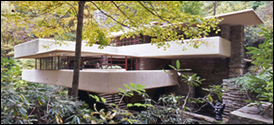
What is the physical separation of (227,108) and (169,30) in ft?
21.3

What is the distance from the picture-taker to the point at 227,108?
26.8ft

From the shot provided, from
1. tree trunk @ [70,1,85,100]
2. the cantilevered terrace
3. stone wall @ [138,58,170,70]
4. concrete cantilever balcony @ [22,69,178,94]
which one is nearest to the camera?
tree trunk @ [70,1,85,100]

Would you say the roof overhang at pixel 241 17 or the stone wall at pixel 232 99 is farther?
the stone wall at pixel 232 99

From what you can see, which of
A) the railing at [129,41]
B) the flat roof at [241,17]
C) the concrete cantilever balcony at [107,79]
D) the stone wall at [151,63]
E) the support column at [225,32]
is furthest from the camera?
the railing at [129,41]

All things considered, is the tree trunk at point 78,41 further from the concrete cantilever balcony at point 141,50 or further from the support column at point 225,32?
the support column at point 225,32

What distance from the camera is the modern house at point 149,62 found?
6.66 metres

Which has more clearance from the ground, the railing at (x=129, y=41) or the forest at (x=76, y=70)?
the railing at (x=129, y=41)

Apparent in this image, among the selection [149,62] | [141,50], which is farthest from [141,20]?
[149,62]

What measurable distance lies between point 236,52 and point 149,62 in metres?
5.68

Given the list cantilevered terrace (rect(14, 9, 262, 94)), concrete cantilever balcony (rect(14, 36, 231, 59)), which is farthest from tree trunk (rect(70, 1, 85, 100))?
concrete cantilever balcony (rect(14, 36, 231, 59))

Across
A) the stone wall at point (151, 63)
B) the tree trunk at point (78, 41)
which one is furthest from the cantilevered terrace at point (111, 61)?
the stone wall at point (151, 63)

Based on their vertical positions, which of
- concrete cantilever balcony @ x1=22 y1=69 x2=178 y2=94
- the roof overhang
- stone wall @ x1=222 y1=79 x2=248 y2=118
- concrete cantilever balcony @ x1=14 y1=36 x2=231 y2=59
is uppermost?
the roof overhang

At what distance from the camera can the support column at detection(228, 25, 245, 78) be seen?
936 centimetres

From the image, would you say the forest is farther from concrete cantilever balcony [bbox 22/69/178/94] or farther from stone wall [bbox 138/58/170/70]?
stone wall [bbox 138/58/170/70]
